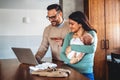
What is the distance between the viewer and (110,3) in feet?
12.6

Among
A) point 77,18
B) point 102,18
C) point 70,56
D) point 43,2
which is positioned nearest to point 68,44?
point 70,56

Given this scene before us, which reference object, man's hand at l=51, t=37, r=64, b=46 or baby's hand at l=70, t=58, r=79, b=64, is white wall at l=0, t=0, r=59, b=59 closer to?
man's hand at l=51, t=37, r=64, b=46

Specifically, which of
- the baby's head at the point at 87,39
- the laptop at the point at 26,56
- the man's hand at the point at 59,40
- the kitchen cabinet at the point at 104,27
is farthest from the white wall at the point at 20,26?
the baby's head at the point at 87,39

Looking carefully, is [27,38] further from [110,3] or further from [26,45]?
[110,3]

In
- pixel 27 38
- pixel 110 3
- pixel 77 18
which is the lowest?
pixel 27 38

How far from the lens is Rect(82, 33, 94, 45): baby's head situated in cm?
190

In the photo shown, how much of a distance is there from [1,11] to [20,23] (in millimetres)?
492

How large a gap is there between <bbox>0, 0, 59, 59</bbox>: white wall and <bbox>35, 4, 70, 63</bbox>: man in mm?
2046

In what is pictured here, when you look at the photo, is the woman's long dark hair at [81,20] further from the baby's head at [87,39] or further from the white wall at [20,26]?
the white wall at [20,26]

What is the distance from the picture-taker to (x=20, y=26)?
4879 mm

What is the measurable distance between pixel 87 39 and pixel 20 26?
3.20m

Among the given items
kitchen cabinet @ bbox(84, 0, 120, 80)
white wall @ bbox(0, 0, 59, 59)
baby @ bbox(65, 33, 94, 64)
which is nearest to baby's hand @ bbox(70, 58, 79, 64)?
baby @ bbox(65, 33, 94, 64)

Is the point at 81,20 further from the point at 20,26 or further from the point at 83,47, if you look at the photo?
the point at 20,26

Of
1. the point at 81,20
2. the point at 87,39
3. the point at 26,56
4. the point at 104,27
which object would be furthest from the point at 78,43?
the point at 104,27
